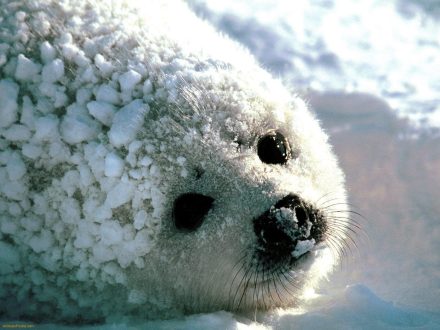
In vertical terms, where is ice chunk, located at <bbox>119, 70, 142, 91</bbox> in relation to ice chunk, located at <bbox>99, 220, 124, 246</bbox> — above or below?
above

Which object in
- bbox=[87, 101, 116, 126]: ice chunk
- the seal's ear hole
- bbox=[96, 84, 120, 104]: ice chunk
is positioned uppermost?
bbox=[96, 84, 120, 104]: ice chunk

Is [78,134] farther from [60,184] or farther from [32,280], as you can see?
[32,280]

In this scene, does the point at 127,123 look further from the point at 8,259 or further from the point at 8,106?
the point at 8,259

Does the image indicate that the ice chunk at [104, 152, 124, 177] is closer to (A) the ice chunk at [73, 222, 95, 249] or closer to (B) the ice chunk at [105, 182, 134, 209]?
(B) the ice chunk at [105, 182, 134, 209]

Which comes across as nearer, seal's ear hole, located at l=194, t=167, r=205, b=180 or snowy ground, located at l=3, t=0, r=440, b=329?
seal's ear hole, located at l=194, t=167, r=205, b=180

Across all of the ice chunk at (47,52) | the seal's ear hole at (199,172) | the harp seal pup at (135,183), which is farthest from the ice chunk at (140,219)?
the ice chunk at (47,52)

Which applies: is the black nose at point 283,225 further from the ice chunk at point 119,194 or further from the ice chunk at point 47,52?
the ice chunk at point 47,52

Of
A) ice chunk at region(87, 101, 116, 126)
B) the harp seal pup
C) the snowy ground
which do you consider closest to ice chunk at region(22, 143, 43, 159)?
the harp seal pup

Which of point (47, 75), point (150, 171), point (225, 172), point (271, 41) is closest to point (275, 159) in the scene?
point (225, 172)
